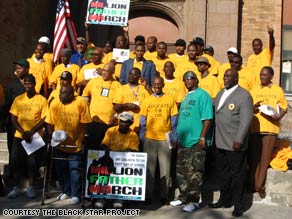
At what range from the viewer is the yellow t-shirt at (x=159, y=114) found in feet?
25.4

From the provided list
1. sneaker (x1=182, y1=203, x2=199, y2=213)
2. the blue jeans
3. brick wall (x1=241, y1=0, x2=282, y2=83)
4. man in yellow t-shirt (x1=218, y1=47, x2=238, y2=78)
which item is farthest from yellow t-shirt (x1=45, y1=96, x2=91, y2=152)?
brick wall (x1=241, y1=0, x2=282, y2=83)

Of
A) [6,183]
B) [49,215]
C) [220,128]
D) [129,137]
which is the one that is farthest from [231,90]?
[6,183]

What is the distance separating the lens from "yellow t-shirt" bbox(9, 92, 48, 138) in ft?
26.5

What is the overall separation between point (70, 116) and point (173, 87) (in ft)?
5.97

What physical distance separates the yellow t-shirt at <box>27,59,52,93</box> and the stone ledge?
181 inches

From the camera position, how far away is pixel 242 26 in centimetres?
1518

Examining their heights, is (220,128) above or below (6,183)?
above

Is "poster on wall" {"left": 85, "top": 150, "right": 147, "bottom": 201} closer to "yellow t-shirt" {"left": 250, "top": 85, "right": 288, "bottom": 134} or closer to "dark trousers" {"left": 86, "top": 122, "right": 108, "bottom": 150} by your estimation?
"dark trousers" {"left": 86, "top": 122, "right": 108, "bottom": 150}

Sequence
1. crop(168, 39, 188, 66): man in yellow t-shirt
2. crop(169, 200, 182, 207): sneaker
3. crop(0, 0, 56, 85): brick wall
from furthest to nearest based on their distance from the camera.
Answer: crop(0, 0, 56, 85): brick wall, crop(168, 39, 188, 66): man in yellow t-shirt, crop(169, 200, 182, 207): sneaker

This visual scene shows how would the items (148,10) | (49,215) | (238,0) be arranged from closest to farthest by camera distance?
(49,215) < (238,0) < (148,10)

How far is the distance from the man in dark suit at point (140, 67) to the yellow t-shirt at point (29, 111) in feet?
5.26

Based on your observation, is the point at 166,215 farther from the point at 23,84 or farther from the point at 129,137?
the point at 23,84

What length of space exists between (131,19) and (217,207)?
371 inches

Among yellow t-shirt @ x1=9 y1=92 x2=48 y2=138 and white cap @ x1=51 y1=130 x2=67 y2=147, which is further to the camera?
yellow t-shirt @ x1=9 y1=92 x2=48 y2=138
